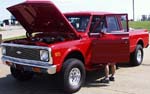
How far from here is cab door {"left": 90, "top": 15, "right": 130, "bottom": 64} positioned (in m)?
8.56

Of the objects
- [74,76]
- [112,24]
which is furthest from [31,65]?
[112,24]

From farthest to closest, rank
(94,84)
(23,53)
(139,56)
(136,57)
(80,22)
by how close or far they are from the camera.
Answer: (139,56) → (136,57) → (80,22) → (94,84) → (23,53)

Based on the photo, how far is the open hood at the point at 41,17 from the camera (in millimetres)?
7904

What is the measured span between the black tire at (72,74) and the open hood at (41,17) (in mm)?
772

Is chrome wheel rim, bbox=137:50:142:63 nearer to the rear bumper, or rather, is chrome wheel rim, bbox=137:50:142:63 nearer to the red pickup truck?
the red pickup truck

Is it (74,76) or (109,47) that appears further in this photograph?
(109,47)

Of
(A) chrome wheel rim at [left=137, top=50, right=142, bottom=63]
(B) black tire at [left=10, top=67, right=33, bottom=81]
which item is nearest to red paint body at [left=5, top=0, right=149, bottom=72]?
(B) black tire at [left=10, top=67, right=33, bottom=81]

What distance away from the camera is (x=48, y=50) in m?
7.42

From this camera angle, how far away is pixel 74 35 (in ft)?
27.3

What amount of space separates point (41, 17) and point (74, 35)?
1036 mm

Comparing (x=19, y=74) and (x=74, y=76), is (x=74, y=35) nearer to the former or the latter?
(x=74, y=76)

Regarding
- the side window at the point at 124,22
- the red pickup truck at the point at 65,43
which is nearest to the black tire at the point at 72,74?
the red pickup truck at the point at 65,43

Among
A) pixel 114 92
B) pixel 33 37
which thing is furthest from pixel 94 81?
pixel 33 37

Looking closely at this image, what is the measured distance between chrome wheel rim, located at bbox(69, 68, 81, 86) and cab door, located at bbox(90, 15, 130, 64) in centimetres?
71
